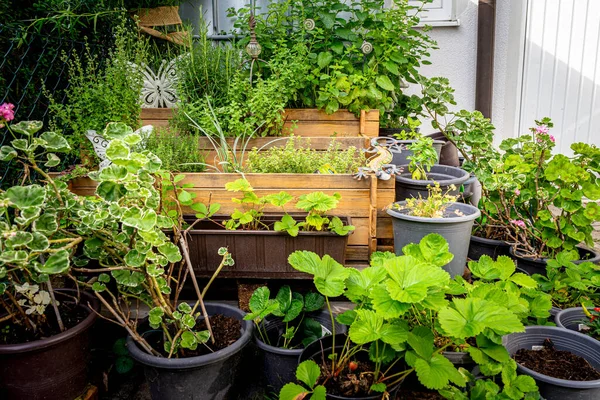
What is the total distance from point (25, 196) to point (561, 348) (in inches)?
78.5

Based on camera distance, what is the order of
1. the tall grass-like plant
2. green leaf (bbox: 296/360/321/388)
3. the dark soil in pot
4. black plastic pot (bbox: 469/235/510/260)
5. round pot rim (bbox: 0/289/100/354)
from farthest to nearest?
black plastic pot (bbox: 469/235/510/260) < the tall grass-like plant < the dark soil in pot < round pot rim (bbox: 0/289/100/354) < green leaf (bbox: 296/360/321/388)

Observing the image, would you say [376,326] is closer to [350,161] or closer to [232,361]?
[232,361]

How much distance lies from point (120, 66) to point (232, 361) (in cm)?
187

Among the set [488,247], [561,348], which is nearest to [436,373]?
[561,348]

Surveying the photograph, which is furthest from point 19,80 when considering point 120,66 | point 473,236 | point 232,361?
point 473,236

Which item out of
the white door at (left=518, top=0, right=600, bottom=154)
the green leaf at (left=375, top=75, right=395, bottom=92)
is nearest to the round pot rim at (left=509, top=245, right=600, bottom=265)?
the green leaf at (left=375, top=75, right=395, bottom=92)

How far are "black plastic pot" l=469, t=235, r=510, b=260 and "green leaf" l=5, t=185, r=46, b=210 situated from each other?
2288 mm

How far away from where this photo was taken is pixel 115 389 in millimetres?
2045

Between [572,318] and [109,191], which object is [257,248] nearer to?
[109,191]

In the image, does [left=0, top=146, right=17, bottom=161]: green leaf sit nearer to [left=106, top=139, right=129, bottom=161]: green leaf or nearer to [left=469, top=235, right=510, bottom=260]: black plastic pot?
[left=106, top=139, right=129, bottom=161]: green leaf

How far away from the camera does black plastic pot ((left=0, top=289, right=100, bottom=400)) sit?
163 cm

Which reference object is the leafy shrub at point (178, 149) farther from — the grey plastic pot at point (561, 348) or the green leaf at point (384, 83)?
the grey plastic pot at point (561, 348)

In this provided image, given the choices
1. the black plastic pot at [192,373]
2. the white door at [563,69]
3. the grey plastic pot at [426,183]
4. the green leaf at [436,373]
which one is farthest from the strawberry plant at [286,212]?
the white door at [563,69]

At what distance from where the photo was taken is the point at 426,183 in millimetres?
2666
